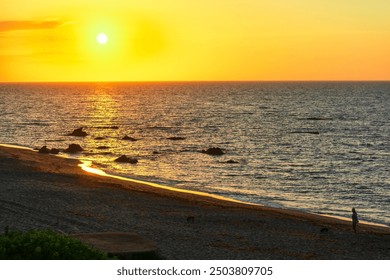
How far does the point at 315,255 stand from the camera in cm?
2419

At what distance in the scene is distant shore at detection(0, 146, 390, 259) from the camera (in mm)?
24719

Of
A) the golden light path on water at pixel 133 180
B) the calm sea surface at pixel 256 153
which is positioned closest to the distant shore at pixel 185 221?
the golden light path on water at pixel 133 180

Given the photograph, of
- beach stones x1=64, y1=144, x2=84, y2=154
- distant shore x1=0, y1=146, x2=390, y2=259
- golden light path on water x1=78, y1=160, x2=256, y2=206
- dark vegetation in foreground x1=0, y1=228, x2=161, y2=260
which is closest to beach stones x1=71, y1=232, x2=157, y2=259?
distant shore x1=0, y1=146, x2=390, y2=259

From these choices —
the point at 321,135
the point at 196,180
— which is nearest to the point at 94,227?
the point at 196,180

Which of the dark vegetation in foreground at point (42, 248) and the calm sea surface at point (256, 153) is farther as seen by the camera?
the calm sea surface at point (256, 153)

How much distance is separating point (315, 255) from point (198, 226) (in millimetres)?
6985

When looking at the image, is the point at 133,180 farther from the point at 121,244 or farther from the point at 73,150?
the point at 121,244

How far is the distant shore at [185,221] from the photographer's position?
24.7m

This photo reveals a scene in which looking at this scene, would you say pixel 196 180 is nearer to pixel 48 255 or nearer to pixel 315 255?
pixel 315 255

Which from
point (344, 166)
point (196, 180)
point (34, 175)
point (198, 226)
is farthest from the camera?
point (344, 166)

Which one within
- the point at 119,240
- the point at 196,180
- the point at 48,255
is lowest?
the point at 196,180

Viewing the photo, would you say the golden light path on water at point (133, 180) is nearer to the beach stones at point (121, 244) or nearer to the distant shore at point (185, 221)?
the distant shore at point (185, 221)

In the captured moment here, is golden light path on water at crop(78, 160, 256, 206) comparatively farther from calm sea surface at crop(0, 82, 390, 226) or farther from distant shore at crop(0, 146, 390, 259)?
calm sea surface at crop(0, 82, 390, 226)

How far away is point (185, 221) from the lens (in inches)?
1198
